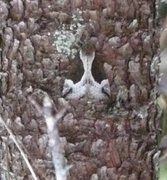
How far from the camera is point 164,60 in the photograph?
1509mm

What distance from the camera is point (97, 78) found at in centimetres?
134

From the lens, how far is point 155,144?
4.76ft

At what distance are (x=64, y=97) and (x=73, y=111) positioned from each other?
0.03m

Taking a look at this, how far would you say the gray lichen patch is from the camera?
1.31m

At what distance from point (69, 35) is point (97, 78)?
0.10 metres

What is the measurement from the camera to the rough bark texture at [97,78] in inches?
51.9

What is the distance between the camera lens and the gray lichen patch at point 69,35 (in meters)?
1.31

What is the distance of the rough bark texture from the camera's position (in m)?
1.32

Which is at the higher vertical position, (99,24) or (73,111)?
(99,24)

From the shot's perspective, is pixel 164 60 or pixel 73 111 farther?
pixel 164 60

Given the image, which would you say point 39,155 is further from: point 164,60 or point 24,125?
point 164,60

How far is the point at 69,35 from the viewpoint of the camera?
51.9 inches

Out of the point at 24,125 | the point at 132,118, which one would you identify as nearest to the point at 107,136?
the point at 132,118

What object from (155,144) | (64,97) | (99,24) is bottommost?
(155,144)
